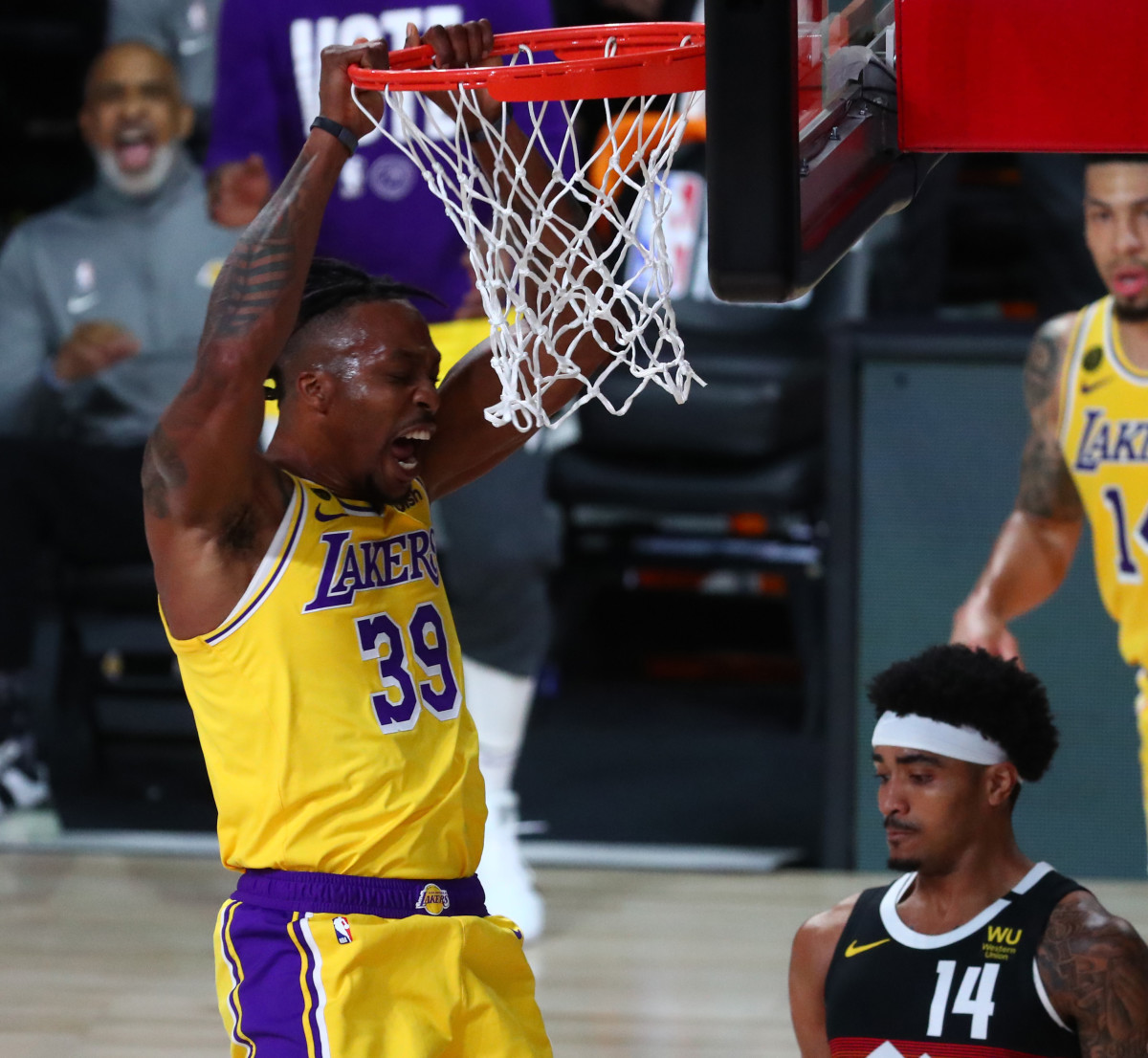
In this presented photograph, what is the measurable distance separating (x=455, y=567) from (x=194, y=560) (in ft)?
Answer: 6.62

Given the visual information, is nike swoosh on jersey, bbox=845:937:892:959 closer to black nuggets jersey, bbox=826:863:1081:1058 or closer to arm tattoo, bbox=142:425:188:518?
black nuggets jersey, bbox=826:863:1081:1058

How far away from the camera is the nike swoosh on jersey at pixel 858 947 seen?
2.95 meters

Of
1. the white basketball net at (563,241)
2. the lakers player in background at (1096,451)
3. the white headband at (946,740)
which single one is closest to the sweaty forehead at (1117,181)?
the lakers player in background at (1096,451)

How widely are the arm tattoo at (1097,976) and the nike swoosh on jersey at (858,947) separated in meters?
0.25

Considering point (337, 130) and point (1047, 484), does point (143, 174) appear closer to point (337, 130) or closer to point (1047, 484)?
point (1047, 484)

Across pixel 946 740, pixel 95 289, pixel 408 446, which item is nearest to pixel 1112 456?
pixel 946 740

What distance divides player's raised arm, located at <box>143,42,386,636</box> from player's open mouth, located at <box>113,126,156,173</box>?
401cm

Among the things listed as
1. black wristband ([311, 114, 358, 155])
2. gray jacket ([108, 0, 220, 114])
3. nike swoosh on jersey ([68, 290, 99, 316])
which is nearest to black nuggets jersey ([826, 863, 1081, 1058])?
black wristband ([311, 114, 358, 155])

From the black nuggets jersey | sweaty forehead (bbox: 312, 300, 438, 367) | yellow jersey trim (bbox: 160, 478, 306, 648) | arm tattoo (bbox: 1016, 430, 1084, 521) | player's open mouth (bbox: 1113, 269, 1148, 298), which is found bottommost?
the black nuggets jersey

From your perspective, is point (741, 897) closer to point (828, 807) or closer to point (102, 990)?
point (828, 807)

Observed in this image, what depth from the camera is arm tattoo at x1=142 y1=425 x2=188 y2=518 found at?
8.60 feet

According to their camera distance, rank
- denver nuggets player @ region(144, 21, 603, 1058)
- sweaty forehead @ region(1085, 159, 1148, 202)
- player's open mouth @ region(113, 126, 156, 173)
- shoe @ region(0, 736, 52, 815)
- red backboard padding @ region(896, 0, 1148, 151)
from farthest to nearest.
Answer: player's open mouth @ region(113, 126, 156, 173) → shoe @ region(0, 736, 52, 815) → sweaty forehead @ region(1085, 159, 1148, 202) → denver nuggets player @ region(144, 21, 603, 1058) → red backboard padding @ region(896, 0, 1148, 151)

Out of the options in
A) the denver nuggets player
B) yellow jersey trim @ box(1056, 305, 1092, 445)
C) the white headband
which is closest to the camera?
the denver nuggets player

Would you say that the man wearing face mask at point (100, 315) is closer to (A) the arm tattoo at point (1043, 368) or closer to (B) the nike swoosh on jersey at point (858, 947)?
(A) the arm tattoo at point (1043, 368)
